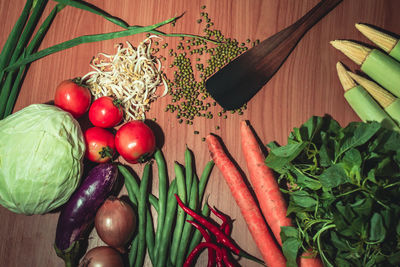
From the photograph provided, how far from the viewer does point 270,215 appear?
4.22 feet

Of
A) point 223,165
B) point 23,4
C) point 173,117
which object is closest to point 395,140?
point 223,165

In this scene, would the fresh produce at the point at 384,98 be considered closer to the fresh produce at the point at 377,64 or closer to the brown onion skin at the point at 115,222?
the fresh produce at the point at 377,64

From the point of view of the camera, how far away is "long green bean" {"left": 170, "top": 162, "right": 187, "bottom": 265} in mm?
1280

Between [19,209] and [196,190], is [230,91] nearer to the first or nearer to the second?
[196,190]

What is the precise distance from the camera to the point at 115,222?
3.94 feet

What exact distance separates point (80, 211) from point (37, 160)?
0.26 metres

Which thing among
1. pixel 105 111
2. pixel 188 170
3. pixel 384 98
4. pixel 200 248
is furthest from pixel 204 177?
pixel 384 98

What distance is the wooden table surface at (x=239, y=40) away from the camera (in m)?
1.40

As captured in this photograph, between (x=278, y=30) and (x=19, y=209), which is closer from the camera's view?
(x=19, y=209)

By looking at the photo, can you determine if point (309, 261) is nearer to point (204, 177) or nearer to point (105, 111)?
point (204, 177)

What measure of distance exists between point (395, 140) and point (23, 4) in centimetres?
179

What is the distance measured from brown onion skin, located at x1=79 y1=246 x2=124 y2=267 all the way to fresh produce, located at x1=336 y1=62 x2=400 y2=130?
1.20 m

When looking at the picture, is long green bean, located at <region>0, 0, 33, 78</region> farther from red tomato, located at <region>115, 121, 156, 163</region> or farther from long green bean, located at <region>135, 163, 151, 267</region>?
long green bean, located at <region>135, 163, 151, 267</region>

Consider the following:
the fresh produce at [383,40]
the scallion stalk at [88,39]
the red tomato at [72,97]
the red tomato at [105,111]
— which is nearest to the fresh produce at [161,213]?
the red tomato at [105,111]
